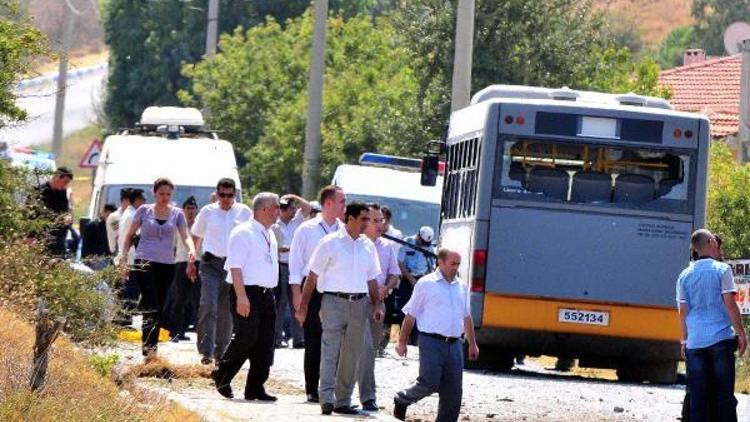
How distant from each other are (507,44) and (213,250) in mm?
17019

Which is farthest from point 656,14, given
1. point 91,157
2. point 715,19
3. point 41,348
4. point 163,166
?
point 41,348

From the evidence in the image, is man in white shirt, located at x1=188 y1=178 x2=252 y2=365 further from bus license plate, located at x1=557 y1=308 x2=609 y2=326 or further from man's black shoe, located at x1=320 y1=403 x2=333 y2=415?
man's black shoe, located at x1=320 y1=403 x2=333 y2=415

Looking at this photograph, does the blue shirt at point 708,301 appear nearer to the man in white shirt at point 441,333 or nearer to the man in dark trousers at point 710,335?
the man in dark trousers at point 710,335

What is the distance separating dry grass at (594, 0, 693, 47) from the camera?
109m

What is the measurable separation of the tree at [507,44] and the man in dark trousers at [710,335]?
65.6 feet

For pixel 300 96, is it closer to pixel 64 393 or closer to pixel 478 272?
pixel 478 272

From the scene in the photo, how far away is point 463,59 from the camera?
89.0ft

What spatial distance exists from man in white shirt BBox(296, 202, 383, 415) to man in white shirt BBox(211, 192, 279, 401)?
0.57m

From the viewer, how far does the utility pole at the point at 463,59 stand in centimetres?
2700

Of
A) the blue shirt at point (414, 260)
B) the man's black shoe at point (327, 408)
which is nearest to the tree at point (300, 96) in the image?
the blue shirt at point (414, 260)

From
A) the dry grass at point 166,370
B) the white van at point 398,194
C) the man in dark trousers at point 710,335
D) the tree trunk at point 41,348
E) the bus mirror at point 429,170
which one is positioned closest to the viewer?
the tree trunk at point 41,348

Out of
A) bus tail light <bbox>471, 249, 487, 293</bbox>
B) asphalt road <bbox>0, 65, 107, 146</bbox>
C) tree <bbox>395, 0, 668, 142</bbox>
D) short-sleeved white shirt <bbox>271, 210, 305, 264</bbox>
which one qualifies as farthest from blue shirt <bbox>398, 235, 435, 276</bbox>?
asphalt road <bbox>0, 65, 107, 146</bbox>

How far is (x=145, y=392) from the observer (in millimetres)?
14117

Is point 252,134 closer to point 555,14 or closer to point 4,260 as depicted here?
point 555,14
